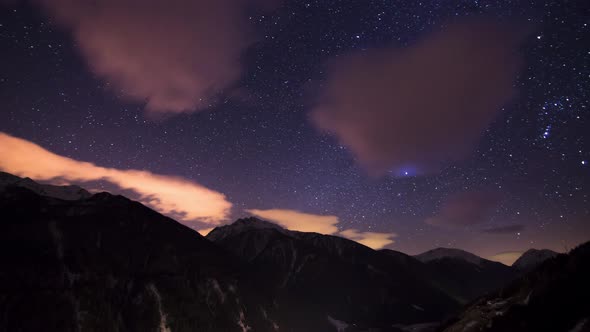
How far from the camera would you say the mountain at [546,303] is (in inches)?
1262

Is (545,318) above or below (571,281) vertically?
below

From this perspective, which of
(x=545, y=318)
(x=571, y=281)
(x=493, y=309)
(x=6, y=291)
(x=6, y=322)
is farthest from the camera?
(x=6, y=291)

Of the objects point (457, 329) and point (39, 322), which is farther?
point (39, 322)

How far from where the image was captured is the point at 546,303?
121ft

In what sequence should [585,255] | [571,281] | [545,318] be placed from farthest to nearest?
[585,255] → [571,281] → [545,318]

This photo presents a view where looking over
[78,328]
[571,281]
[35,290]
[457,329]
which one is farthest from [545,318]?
[35,290]

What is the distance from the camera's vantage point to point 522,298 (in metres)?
42.7

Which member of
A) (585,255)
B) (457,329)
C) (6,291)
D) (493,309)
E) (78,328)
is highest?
(585,255)

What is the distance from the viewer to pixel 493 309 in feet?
147

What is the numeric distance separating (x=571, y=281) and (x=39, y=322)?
235m

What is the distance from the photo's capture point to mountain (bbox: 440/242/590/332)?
32.1 m

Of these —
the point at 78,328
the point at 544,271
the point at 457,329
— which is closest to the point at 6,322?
the point at 78,328

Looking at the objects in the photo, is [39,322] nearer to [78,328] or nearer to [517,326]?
[78,328]

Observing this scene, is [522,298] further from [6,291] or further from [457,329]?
[6,291]
